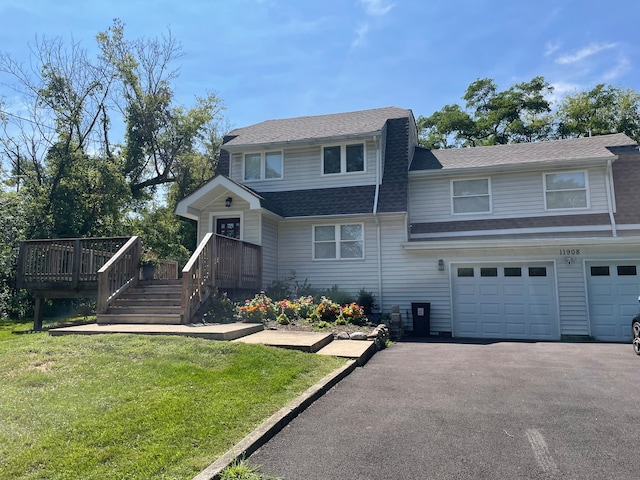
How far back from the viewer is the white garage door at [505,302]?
1254cm

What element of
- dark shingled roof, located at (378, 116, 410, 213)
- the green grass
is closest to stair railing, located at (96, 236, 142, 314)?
the green grass

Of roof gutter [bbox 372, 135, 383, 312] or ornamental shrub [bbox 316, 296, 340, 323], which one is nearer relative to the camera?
ornamental shrub [bbox 316, 296, 340, 323]

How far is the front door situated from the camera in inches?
566

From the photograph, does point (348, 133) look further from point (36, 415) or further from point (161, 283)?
point (36, 415)

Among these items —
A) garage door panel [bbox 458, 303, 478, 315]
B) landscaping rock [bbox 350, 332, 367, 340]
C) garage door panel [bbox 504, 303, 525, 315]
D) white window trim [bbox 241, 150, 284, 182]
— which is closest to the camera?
landscaping rock [bbox 350, 332, 367, 340]

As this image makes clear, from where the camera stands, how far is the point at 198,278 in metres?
10.1

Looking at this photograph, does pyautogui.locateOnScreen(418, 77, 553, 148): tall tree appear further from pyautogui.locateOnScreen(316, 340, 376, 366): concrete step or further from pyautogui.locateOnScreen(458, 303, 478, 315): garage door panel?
pyautogui.locateOnScreen(316, 340, 376, 366): concrete step

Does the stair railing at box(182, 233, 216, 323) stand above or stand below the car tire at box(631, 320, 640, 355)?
above

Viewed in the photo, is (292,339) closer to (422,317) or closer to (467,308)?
(422,317)

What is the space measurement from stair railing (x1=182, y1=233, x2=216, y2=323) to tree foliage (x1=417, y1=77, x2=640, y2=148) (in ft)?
72.5

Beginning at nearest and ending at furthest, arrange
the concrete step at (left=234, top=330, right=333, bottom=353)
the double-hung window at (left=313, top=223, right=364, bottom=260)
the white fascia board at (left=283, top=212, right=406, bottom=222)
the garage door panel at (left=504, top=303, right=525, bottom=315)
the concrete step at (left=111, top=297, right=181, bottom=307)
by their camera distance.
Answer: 1. the concrete step at (left=234, top=330, right=333, bottom=353)
2. the concrete step at (left=111, top=297, right=181, bottom=307)
3. the garage door panel at (left=504, top=303, right=525, bottom=315)
4. the white fascia board at (left=283, top=212, right=406, bottom=222)
5. the double-hung window at (left=313, top=223, right=364, bottom=260)

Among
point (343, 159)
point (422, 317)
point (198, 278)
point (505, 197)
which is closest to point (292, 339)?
point (198, 278)

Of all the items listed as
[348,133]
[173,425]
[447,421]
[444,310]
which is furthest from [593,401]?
[348,133]

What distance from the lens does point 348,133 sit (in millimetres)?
14852
